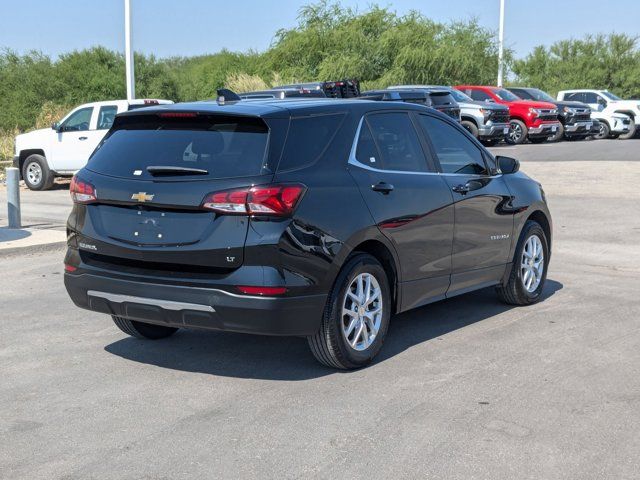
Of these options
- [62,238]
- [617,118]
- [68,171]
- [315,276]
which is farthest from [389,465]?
[617,118]

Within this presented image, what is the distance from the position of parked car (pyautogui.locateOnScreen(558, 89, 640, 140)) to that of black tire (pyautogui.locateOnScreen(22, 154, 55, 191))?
2467cm

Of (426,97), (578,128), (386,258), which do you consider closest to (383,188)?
(386,258)

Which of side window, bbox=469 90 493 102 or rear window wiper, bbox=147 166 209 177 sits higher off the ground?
side window, bbox=469 90 493 102

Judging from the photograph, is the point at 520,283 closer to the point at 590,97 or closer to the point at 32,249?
the point at 32,249

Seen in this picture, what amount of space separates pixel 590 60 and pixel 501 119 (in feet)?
104

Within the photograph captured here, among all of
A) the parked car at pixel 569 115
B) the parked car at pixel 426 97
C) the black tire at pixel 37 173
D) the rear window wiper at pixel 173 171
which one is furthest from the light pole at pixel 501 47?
the rear window wiper at pixel 173 171

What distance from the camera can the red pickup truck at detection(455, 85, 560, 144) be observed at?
33031 millimetres

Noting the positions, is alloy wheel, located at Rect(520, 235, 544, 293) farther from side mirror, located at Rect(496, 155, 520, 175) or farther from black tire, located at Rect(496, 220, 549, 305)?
side mirror, located at Rect(496, 155, 520, 175)

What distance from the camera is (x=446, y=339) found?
281 inches

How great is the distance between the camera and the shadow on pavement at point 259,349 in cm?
632

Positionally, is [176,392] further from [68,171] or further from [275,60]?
[275,60]

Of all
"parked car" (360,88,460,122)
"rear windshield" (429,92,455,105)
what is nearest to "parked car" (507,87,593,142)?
"parked car" (360,88,460,122)

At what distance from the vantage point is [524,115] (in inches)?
1302

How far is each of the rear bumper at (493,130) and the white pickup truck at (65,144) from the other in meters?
14.0
